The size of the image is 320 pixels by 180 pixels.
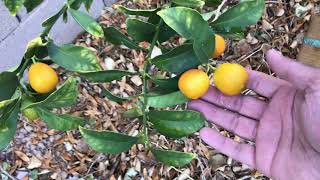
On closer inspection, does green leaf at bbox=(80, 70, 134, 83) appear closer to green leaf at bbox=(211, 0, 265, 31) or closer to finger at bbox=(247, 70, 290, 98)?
green leaf at bbox=(211, 0, 265, 31)

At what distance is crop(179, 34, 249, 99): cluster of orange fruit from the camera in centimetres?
108

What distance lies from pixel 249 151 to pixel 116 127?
0.76 metres

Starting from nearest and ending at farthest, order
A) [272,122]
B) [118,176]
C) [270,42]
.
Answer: [272,122] → [118,176] → [270,42]

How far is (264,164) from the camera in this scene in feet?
4.67

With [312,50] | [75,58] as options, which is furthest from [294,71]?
[312,50]

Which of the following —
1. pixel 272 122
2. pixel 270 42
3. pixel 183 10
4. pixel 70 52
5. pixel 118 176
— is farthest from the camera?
pixel 270 42

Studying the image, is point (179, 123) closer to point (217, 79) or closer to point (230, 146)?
point (217, 79)

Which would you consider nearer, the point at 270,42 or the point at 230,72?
the point at 230,72

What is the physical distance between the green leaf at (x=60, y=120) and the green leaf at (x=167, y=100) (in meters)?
0.20

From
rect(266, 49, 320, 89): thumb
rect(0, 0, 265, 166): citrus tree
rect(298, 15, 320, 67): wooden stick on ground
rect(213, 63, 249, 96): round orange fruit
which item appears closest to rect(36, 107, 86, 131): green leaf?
rect(0, 0, 265, 166): citrus tree

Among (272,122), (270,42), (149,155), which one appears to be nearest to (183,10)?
(272,122)

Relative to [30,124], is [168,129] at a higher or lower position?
higher

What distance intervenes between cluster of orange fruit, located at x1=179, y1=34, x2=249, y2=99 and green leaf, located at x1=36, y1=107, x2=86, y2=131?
Result: 0.25 m

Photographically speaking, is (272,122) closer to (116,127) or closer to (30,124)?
(116,127)
